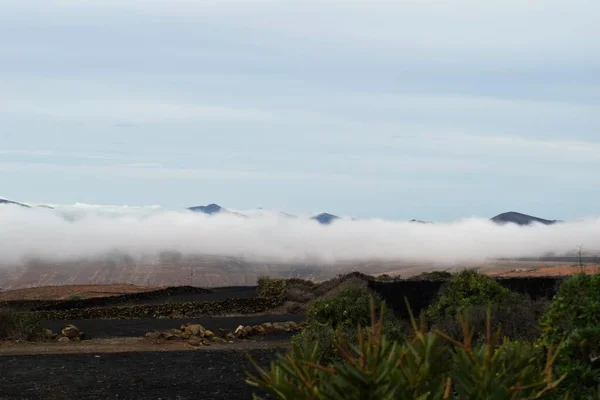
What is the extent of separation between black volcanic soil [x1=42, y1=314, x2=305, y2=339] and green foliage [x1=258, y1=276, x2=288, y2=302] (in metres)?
7.04

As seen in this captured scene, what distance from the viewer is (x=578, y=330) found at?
6508 mm

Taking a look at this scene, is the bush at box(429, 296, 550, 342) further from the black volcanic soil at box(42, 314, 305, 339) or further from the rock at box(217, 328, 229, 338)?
the black volcanic soil at box(42, 314, 305, 339)

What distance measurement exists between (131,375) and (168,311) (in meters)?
16.1

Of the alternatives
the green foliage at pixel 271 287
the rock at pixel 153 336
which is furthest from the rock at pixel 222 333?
the green foliage at pixel 271 287

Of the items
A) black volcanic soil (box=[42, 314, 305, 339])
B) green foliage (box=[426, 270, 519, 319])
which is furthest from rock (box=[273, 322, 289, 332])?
green foliage (box=[426, 270, 519, 319])

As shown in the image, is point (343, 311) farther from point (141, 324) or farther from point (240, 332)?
point (141, 324)

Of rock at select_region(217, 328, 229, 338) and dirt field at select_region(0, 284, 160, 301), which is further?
dirt field at select_region(0, 284, 160, 301)

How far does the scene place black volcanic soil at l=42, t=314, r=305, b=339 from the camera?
25158 mm

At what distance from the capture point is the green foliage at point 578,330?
20.2 feet

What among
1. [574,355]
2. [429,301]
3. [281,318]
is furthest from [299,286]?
[574,355]

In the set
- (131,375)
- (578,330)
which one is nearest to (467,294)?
(131,375)

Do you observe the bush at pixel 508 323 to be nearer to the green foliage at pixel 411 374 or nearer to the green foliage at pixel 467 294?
the green foliage at pixel 467 294

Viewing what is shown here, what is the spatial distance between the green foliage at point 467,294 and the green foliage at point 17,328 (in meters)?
11.0

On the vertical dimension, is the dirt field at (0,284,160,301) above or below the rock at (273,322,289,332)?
above
